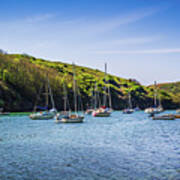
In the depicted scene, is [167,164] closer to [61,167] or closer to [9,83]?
[61,167]

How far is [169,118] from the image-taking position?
284 ft

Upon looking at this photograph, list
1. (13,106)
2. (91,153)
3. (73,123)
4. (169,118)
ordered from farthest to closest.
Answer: (13,106) → (169,118) → (73,123) → (91,153)

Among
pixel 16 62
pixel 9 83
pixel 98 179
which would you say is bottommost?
pixel 98 179

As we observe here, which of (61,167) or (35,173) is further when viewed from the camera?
(61,167)

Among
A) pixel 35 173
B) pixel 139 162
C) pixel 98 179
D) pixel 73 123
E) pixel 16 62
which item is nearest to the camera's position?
pixel 98 179

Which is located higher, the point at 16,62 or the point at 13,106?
the point at 16,62

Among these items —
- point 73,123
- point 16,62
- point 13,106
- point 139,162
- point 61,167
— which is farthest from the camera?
point 16,62

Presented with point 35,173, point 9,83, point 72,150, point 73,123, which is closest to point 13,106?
point 9,83

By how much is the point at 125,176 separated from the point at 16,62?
595 feet

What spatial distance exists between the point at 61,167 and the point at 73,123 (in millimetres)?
47605

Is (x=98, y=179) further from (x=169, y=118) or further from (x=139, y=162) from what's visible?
(x=169, y=118)

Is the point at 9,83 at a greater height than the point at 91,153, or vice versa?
the point at 9,83

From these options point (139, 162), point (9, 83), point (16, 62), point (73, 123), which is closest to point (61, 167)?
point (139, 162)

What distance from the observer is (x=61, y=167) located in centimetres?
2420
